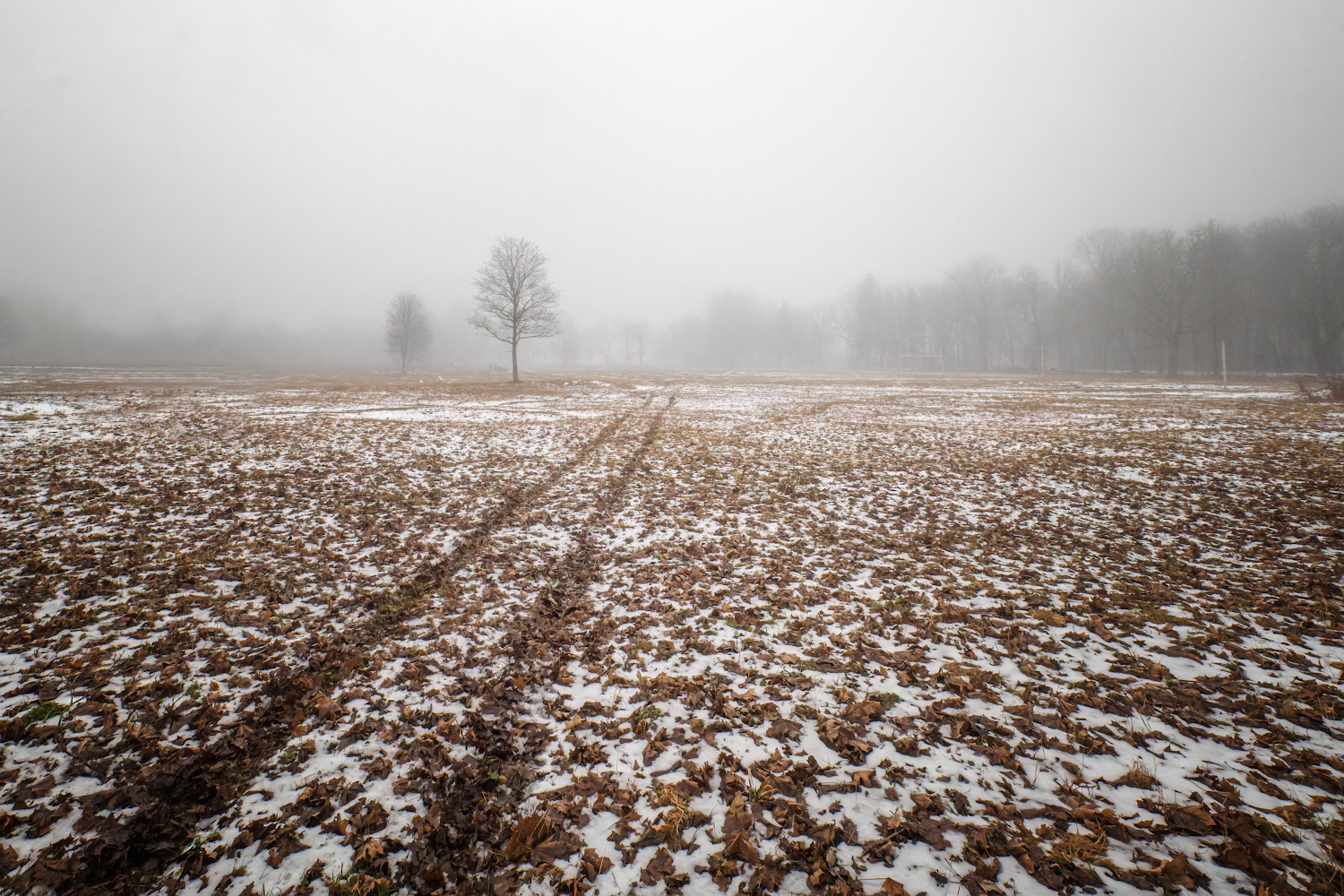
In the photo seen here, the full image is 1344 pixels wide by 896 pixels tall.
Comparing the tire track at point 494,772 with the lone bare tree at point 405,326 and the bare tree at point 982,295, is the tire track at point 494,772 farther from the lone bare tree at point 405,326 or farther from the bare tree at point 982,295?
the bare tree at point 982,295

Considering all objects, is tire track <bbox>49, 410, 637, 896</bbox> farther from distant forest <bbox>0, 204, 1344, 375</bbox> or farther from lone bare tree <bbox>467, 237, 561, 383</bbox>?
distant forest <bbox>0, 204, 1344, 375</bbox>

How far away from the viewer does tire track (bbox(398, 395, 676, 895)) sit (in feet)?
9.71

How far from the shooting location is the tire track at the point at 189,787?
2799 mm

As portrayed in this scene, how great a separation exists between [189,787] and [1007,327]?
100920 mm

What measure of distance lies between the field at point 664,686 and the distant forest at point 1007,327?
6175 cm

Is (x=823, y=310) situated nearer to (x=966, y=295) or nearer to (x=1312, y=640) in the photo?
(x=966, y=295)

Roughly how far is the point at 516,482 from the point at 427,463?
2.98 metres

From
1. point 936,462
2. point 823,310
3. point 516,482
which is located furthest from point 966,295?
point 516,482

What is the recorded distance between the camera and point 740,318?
116 m

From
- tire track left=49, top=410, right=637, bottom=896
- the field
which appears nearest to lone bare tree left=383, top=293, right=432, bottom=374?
the field

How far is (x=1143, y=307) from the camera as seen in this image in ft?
177

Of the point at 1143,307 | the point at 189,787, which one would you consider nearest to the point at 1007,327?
the point at 1143,307

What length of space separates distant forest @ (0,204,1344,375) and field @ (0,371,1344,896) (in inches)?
2431

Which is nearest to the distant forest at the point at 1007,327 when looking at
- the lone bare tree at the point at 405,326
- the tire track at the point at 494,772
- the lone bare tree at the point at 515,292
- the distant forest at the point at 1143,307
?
the distant forest at the point at 1143,307
